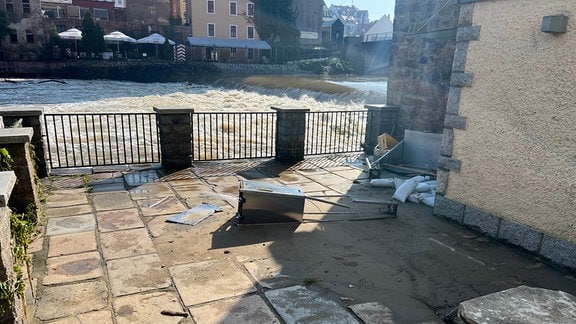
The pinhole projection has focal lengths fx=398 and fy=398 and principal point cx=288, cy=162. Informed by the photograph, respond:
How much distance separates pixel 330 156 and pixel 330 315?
6491 mm

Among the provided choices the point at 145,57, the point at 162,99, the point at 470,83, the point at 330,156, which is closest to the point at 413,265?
the point at 470,83

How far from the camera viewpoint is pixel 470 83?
5262 mm

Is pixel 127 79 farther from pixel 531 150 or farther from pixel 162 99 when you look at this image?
pixel 531 150

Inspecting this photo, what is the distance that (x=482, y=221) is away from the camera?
5.27 meters

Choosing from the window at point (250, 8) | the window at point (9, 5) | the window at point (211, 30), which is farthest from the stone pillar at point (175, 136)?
the window at point (250, 8)

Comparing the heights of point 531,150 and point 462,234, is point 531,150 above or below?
above

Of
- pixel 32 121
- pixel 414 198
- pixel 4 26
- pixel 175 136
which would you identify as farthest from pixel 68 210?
pixel 4 26

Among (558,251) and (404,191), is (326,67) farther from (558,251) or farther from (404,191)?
(558,251)

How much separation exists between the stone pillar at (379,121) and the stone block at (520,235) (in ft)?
16.8

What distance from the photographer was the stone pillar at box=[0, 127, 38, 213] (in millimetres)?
4694

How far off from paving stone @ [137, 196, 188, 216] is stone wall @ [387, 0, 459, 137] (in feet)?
19.7

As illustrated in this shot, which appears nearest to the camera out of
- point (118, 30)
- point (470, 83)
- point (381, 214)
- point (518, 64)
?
point (518, 64)

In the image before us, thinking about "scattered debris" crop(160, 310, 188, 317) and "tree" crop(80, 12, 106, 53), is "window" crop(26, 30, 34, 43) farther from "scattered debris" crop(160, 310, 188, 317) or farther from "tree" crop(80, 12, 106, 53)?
"scattered debris" crop(160, 310, 188, 317)

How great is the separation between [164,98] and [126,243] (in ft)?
75.3
